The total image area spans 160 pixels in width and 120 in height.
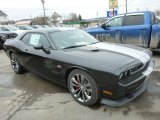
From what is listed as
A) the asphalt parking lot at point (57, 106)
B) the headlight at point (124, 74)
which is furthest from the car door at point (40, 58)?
the headlight at point (124, 74)

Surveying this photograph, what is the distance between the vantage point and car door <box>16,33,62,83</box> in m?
4.02

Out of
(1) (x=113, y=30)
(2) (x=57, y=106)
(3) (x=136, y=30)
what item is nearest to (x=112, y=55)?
(2) (x=57, y=106)

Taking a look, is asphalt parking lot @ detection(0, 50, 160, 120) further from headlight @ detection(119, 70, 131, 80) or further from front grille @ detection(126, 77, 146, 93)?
headlight @ detection(119, 70, 131, 80)

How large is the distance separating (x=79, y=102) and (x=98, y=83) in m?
0.70

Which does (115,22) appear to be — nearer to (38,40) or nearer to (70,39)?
(70,39)

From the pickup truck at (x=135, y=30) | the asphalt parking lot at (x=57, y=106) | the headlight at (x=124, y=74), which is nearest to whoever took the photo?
the headlight at (x=124, y=74)

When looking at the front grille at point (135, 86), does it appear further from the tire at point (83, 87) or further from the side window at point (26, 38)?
the side window at point (26, 38)

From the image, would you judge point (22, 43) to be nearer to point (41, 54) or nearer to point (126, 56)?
point (41, 54)

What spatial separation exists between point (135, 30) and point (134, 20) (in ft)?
Answer: 1.37

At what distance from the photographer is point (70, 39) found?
14.4 feet

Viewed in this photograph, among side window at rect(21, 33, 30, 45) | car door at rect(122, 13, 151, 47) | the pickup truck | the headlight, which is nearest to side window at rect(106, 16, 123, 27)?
the pickup truck

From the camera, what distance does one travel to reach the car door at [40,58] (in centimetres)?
402

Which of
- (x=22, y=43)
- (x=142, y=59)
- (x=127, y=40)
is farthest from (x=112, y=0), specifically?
(x=142, y=59)

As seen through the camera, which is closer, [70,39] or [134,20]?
[70,39]
